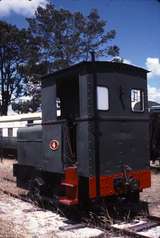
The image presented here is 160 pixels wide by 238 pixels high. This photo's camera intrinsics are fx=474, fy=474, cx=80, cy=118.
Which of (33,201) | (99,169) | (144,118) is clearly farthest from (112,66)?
(33,201)

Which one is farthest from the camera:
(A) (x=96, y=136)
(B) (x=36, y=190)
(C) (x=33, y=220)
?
(B) (x=36, y=190)

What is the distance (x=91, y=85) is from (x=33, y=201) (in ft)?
12.0

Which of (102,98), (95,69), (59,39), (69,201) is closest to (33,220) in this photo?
(69,201)

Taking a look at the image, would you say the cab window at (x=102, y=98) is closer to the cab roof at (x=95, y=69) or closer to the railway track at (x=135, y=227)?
the cab roof at (x=95, y=69)

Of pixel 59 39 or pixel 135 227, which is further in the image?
pixel 59 39

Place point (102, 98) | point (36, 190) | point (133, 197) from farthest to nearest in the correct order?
1. point (36, 190)
2. point (133, 197)
3. point (102, 98)

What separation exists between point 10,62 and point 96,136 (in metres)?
43.6

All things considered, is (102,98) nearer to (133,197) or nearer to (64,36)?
(133,197)

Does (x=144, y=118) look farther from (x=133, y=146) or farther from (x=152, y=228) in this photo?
(x=152, y=228)

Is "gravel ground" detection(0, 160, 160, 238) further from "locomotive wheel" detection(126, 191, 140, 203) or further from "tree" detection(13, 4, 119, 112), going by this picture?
"tree" detection(13, 4, 119, 112)

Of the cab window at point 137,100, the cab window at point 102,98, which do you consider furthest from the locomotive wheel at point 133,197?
the cab window at point 102,98

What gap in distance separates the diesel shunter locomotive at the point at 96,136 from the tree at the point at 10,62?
130 ft

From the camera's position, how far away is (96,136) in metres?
9.12

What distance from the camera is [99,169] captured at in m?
9.16
